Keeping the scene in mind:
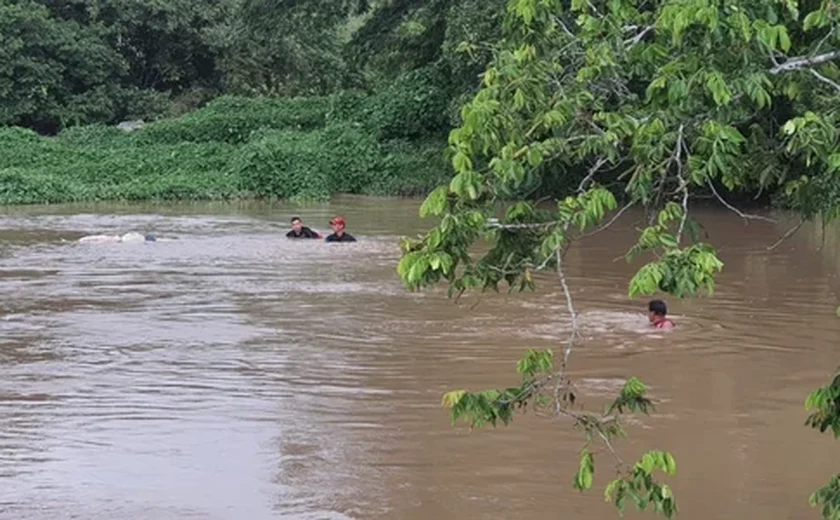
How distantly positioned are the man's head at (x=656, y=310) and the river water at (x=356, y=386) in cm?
14

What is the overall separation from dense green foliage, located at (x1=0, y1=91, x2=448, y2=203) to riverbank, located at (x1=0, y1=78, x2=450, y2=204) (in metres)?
0.03

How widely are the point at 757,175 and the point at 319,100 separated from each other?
3680cm

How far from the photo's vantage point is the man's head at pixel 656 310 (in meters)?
11.7

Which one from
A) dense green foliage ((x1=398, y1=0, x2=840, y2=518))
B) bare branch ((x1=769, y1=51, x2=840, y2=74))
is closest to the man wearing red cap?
dense green foliage ((x1=398, y1=0, x2=840, y2=518))

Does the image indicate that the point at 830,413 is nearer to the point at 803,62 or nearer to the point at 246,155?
the point at 803,62

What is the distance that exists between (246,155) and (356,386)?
73.4 feet

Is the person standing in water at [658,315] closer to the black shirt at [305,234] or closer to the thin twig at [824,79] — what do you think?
the thin twig at [824,79]

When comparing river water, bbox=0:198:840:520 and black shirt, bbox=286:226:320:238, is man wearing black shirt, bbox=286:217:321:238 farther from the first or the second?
river water, bbox=0:198:840:520

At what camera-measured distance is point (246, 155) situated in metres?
31.4

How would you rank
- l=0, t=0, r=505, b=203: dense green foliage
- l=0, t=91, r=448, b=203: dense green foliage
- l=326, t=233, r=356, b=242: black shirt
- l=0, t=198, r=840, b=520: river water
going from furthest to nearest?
l=0, t=0, r=505, b=203: dense green foliage → l=0, t=91, r=448, b=203: dense green foliage → l=326, t=233, r=356, b=242: black shirt → l=0, t=198, r=840, b=520: river water

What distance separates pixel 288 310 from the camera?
1332cm

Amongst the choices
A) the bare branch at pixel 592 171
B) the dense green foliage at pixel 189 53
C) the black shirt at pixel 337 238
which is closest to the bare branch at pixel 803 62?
the bare branch at pixel 592 171

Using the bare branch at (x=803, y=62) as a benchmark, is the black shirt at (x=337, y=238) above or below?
below

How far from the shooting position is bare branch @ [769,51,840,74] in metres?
4.04
